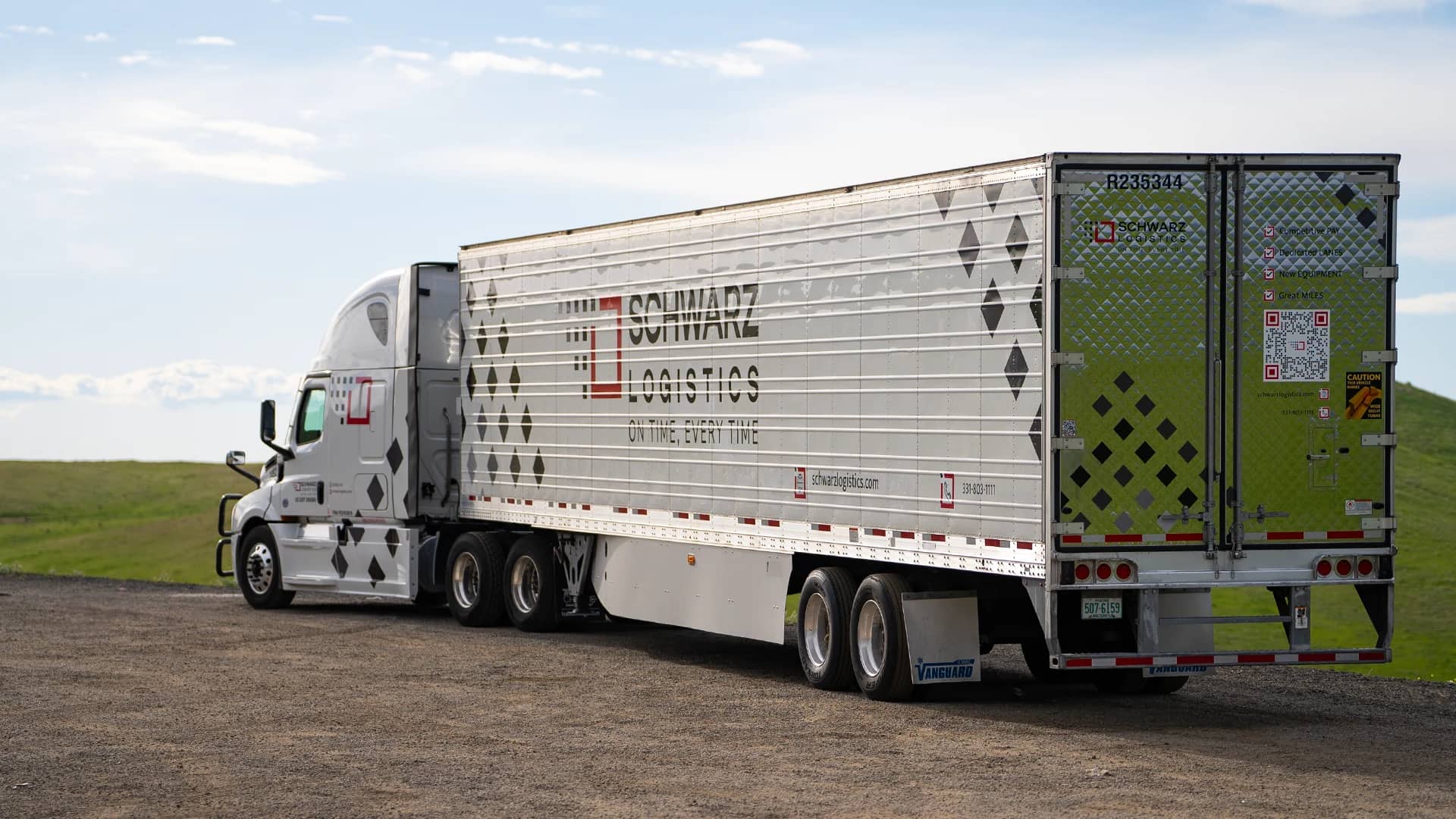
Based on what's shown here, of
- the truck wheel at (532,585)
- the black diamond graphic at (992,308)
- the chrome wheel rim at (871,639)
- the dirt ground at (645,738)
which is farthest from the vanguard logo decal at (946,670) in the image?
the truck wheel at (532,585)

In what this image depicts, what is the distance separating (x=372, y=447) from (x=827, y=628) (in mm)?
9137

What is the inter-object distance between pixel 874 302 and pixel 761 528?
2544 mm

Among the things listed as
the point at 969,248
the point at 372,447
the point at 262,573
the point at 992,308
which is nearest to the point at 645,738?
the point at 992,308

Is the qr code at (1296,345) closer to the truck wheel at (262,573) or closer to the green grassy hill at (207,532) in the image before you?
the green grassy hill at (207,532)

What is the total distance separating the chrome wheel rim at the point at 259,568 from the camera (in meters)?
23.9

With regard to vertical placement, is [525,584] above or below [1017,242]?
below

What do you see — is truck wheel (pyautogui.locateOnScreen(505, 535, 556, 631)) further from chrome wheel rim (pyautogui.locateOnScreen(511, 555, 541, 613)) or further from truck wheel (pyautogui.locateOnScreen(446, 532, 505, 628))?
truck wheel (pyautogui.locateOnScreen(446, 532, 505, 628))

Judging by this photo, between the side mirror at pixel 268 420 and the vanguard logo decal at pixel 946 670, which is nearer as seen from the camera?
the vanguard logo decal at pixel 946 670

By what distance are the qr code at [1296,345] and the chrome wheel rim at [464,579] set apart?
11.0m

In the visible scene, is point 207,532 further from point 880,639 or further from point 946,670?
point 946,670

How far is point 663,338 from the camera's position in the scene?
17.4 metres

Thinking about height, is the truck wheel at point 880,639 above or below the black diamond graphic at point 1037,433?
below

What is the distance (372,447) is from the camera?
22.4 meters

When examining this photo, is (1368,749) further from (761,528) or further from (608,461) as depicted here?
(608,461)
